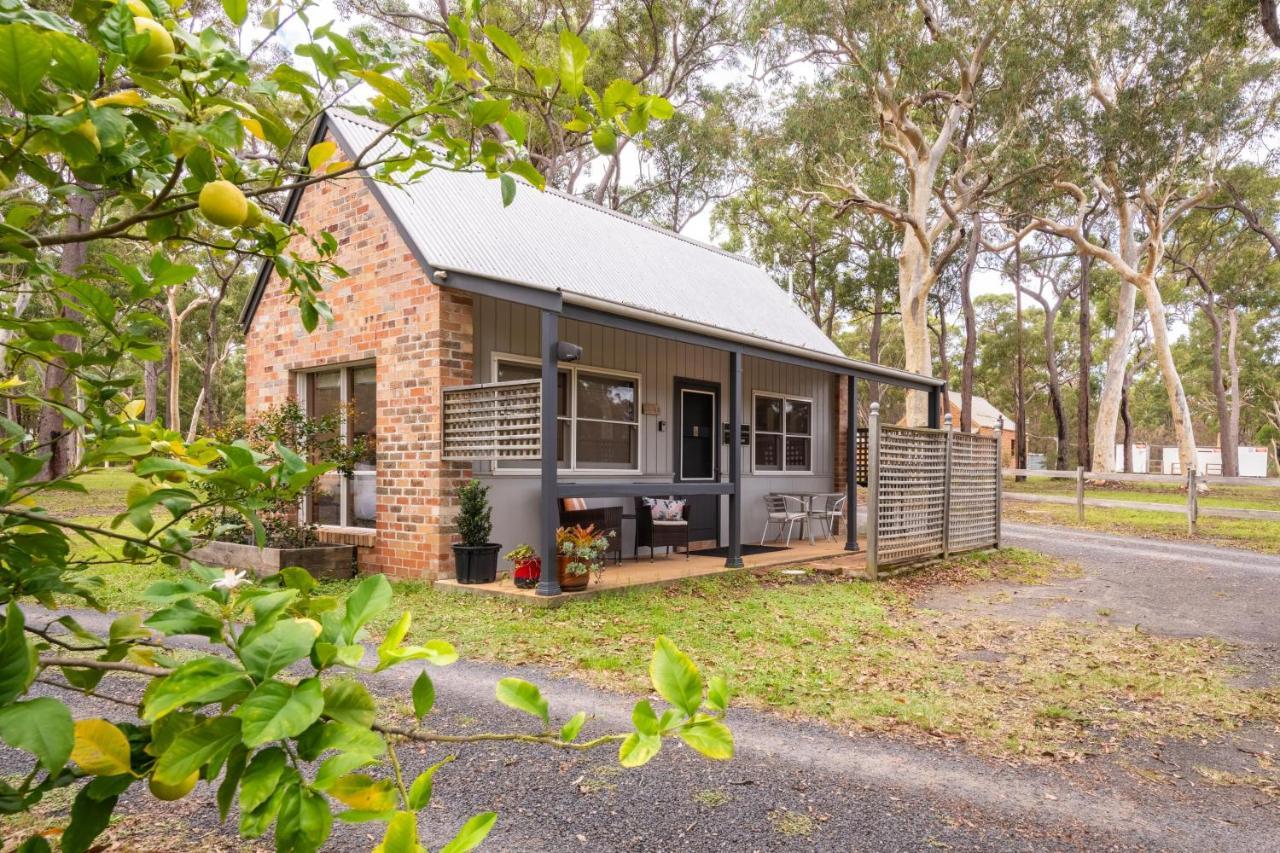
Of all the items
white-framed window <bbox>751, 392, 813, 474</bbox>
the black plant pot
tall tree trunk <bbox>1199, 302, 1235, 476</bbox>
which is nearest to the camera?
the black plant pot

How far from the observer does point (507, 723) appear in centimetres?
413

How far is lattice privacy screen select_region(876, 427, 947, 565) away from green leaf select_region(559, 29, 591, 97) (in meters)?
8.14

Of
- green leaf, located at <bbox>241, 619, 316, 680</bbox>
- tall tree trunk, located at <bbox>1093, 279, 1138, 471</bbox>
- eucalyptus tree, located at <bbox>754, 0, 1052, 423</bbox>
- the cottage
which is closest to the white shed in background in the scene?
tall tree trunk, located at <bbox>1093, 279, 1138, 471</bbox>

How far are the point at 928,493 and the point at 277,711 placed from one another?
10251 millimetres

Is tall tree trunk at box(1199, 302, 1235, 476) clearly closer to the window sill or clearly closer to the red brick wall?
the red brick wall

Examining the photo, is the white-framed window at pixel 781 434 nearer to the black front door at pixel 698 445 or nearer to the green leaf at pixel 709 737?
the black front door at pixel 698 445

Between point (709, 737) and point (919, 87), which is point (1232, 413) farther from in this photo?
point (709, 737)

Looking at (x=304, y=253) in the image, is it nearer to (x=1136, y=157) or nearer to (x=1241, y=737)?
(x=1241, y=737)

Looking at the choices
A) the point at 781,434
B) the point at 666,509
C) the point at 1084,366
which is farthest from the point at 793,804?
the point at 1084,366

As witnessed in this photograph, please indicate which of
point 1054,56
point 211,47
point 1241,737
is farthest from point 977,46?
point 211,47

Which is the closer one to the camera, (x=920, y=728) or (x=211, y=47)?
(x=211, y=47)

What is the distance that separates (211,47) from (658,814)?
293 cm

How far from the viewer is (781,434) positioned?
12789 millimetres

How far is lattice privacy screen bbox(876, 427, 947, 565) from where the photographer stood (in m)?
9.08
